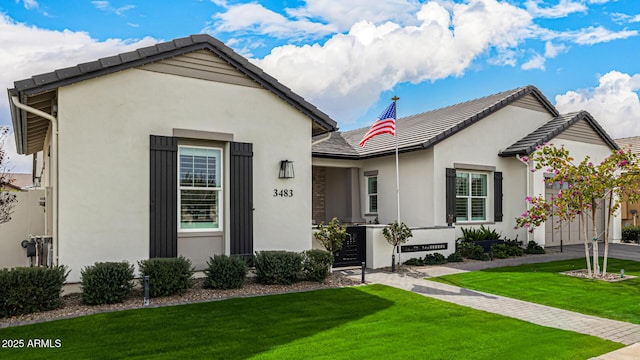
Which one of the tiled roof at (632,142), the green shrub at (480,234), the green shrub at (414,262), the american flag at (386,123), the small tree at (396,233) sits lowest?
the green shrub at (414,262)

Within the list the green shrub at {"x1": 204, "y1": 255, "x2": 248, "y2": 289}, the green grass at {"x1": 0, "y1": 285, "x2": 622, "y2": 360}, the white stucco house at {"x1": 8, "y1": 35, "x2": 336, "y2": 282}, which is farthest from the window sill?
the green grass at {"x1": 0, "y1": 285, "x2": 622, "y2": 360}

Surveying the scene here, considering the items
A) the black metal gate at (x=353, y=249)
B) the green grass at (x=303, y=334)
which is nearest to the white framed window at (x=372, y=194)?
the black metal gate at (x=353, y=249)

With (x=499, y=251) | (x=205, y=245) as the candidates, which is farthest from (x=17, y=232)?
(x=499, y=251)

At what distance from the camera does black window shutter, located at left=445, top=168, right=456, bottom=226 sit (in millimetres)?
14789

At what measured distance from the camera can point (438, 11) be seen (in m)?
15.7

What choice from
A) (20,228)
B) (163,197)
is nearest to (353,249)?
(163,197)

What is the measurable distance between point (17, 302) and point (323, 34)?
12522 millimetres

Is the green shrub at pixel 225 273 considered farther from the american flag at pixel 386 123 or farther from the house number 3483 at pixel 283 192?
the american flag at pixel 386 123

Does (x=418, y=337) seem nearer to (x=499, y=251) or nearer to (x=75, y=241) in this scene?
(x=75, y=241)

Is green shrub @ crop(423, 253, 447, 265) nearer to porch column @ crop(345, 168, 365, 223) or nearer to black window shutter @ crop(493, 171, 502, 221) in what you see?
black window shutter @ crop(493, 171, 502, 221)

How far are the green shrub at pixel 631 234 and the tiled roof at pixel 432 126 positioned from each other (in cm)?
644

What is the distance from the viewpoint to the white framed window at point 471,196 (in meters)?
15.5

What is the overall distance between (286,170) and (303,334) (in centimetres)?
506

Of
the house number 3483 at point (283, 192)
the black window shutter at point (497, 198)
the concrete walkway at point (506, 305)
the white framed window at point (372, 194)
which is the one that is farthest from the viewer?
the white framed window at point (372, 194)
